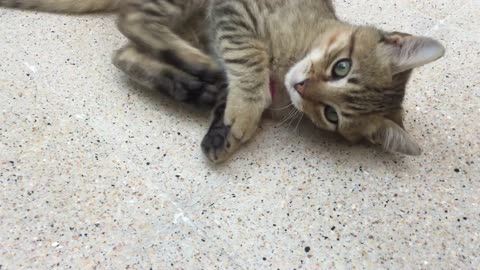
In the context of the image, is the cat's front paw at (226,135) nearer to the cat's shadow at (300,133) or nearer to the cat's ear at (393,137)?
the cat's shadow at (300,133)

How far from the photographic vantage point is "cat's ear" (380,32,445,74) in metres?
1.19

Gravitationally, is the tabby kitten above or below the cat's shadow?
above

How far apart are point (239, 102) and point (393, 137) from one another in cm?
44

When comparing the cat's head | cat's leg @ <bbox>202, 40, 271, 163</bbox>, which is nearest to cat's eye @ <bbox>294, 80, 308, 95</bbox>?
the cat's head

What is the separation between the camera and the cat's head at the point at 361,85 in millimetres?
1266

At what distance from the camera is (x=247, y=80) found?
1354 mm

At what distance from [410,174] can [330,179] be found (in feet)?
0.77

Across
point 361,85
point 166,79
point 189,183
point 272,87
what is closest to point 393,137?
point 361,85

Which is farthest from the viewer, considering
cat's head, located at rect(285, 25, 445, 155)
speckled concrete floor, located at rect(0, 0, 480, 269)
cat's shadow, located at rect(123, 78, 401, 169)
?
cat's shadow, located at rect(123, 78, 401, 169)

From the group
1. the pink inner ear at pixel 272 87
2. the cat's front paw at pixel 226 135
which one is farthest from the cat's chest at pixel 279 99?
the cat's front paw at pixel 226 135

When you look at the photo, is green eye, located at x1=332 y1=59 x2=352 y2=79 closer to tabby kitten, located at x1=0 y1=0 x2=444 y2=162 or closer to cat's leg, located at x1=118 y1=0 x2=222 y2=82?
tabby kitten, located at x1=0 y1=0 x2=444 y2=162

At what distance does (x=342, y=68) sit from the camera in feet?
4.23

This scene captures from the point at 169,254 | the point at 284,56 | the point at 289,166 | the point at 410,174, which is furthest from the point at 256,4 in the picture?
the point at 169,254

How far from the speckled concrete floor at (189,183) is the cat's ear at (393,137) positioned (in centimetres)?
7
